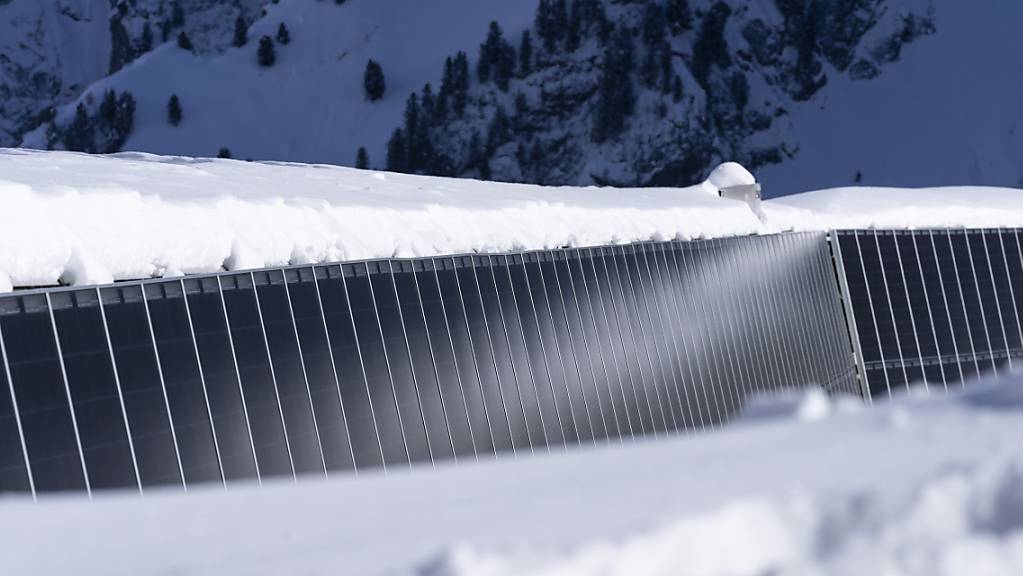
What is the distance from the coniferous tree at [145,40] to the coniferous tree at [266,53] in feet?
106

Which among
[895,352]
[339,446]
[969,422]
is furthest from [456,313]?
[895,352]

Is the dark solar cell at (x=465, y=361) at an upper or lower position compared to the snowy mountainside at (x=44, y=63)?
lower

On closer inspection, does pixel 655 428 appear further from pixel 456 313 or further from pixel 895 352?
pixel 895 352

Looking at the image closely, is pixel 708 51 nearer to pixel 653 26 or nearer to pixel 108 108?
pixel 653 26

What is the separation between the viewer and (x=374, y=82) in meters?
139

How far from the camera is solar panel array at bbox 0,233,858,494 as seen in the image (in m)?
13.5

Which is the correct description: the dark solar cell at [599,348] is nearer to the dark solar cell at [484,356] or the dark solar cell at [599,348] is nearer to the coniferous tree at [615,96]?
the dark solar cell at [484,356]

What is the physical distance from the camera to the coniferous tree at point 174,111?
14538cm

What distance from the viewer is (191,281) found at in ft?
50.7

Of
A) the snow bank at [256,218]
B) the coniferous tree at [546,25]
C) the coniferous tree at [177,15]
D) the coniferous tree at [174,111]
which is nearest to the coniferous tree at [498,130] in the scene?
the coniferous tree at [546,25]

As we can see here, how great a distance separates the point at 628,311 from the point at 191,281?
34.7 ft

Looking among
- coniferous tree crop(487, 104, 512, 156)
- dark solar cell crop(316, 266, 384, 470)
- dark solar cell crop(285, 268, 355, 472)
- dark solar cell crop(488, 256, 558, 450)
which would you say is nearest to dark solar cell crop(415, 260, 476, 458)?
dark solar cell crop(488, 256, 558, 450)

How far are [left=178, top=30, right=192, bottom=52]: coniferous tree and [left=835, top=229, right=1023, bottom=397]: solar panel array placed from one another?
14141cm

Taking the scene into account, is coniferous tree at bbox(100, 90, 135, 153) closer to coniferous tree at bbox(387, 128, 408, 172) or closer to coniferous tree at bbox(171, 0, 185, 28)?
coniferous tree at bbox(171, 0, 185, 28)
